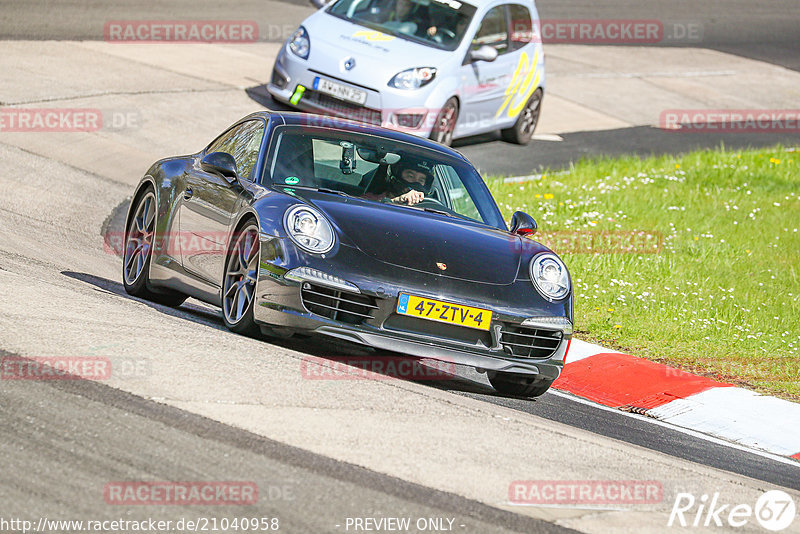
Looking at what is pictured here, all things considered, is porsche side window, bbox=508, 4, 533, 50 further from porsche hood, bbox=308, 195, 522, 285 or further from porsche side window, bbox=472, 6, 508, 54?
porsche hood, bbox=308, 195, 522, 285

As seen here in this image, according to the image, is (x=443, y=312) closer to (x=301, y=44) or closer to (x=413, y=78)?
(x=413, y=78)

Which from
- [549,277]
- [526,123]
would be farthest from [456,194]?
[526,123]

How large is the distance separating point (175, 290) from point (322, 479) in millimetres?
3829

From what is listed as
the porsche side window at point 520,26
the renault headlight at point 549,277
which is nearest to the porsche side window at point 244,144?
the renault headlight at point 549,277

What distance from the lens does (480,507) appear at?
195 inches

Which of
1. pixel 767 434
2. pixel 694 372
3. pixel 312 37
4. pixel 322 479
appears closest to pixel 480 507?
pixel 322 479

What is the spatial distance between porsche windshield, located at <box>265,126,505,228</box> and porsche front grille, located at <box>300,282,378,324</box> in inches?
42.1

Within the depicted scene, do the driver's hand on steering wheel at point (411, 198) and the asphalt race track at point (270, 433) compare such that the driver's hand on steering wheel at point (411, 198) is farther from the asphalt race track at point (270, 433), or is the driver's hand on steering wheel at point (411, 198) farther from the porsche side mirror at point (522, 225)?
the asphalt race track at point (270, 433)

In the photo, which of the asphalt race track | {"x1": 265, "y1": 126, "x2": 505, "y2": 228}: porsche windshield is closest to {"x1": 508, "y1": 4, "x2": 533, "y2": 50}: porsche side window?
the asphalt race track

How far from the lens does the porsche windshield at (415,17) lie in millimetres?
15766

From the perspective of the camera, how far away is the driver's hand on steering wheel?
8.09 m

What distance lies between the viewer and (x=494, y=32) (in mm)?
16562

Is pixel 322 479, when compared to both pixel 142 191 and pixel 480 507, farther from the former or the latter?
pixel 142 191

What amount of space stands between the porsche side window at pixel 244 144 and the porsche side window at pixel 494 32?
24.6 ft
